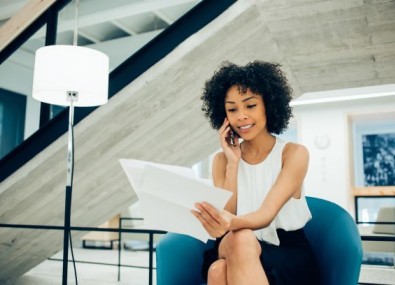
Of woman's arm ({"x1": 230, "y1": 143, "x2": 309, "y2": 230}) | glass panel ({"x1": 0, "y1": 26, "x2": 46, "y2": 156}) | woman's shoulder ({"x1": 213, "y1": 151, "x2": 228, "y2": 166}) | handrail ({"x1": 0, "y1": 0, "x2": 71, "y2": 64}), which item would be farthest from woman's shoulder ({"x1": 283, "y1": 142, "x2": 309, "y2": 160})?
glass panel ({"x1": 0, "y1": 26, "x2": 46, "y2": 156})

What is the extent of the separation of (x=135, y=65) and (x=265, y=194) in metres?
1.26

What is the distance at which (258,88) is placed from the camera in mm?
1552

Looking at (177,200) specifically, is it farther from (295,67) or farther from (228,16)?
(295,67)

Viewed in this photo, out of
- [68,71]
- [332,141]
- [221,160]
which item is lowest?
[221,160]

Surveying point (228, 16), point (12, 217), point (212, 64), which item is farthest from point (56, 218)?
point (228, 16)

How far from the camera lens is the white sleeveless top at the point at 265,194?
1.47m

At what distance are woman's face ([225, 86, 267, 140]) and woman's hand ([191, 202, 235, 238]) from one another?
1.28ft

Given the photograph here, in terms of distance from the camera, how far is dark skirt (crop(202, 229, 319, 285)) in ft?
4.17

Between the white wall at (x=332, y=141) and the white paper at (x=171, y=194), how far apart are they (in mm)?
6116

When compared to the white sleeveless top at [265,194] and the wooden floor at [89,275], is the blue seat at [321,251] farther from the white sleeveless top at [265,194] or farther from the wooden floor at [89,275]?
the wooden floor at [89,275]

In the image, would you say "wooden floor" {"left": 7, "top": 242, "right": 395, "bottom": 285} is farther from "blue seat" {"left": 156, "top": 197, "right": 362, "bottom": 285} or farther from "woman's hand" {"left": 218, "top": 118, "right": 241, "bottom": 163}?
"woman's hand" {"left": 218, "top": 118, "right": 241, "bottom": 163}

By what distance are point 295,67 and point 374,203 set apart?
5.28m

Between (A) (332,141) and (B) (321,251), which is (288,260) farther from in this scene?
(A) (332,141)

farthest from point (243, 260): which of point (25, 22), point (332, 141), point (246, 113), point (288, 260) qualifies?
point (332, 141)
